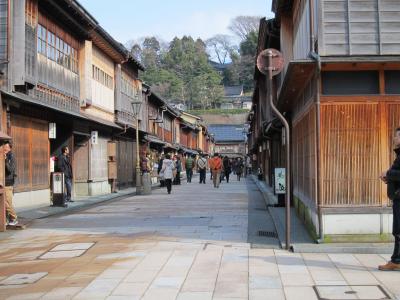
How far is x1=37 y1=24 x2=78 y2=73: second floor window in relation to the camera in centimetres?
1894

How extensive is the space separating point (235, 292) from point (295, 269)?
1573 mm

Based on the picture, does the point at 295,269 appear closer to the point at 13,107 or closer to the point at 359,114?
the point at 359,114

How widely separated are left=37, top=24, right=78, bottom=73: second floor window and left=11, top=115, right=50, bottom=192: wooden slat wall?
8.22 feet

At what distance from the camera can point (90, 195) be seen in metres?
24.4

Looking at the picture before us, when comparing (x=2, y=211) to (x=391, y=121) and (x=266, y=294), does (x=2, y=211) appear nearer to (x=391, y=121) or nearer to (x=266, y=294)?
(x=266, y=294)

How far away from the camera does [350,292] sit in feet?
22.4

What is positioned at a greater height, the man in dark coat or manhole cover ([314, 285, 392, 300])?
the man in dark coat

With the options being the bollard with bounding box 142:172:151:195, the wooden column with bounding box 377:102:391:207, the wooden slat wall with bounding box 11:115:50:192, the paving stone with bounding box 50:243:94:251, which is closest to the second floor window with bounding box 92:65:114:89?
the bollard with bounding box 142:172:151:195

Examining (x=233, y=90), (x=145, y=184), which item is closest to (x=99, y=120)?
(x=145, y=184)

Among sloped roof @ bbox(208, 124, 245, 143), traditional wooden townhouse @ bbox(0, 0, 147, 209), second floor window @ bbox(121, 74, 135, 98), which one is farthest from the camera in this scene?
sloped roof @ bbox(208, 124, 245, 143)

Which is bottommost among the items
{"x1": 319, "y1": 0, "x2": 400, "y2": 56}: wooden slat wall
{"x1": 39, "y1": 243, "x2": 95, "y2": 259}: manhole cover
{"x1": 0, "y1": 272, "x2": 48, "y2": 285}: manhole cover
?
{"x1": 0, "y1": 272, "x2": 48, "y2": 285}: manhole cover

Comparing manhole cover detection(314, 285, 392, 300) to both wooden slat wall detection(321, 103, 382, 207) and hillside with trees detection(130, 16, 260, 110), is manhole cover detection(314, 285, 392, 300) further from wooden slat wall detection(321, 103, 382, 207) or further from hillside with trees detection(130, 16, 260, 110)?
hillside with trees detection(130, 16, 260, 110)

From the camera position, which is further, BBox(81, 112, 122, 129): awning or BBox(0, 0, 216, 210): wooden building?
BBox(81, 112, 122, 129): awning

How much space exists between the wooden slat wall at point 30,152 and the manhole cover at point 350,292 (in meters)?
12.3
